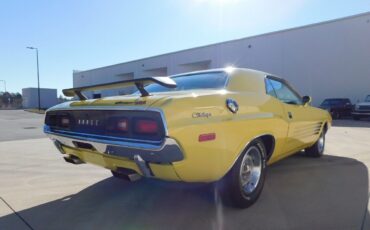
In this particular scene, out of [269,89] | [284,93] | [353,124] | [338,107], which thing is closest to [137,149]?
[269,89]

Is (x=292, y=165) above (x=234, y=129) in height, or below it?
below

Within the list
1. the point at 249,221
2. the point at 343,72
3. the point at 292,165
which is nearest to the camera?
→ the point at 249,221

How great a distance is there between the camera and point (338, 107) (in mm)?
21484

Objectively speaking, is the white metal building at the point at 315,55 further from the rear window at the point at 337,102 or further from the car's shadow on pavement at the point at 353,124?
the car's shadow on pavement at the point at 353,124

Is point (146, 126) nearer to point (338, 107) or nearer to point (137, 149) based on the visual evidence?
point (137, 149)

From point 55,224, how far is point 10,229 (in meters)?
0.39

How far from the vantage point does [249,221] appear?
3117 mm

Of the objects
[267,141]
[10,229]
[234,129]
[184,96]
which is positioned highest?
[184,96]

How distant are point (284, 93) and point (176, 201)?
216cm

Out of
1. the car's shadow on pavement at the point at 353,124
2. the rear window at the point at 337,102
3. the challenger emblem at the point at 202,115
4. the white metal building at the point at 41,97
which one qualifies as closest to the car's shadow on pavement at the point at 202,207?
the challenger emblem at the point at 202,115

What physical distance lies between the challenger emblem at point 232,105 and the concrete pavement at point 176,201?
105 cm

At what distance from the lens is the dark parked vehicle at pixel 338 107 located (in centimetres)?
2148

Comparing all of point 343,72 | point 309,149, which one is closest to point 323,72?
point 343,72

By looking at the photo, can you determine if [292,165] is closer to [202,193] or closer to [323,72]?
[202,193]
